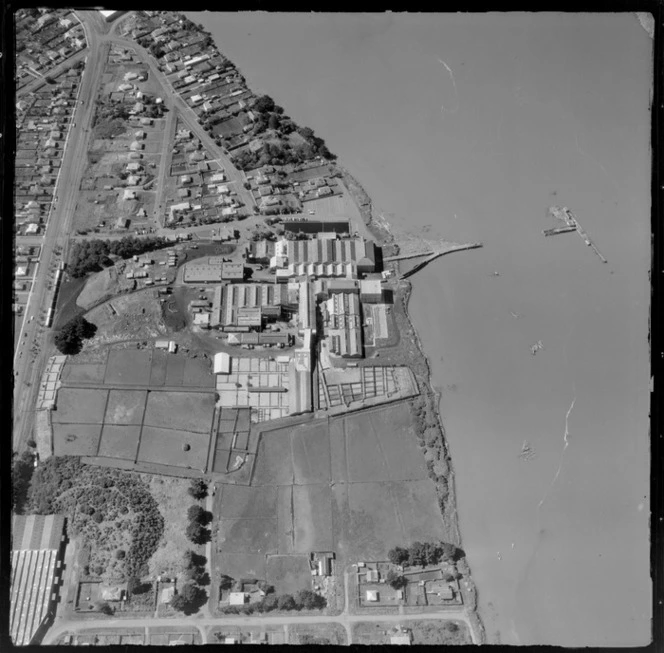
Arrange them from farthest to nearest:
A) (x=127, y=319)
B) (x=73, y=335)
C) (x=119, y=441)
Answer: (x=127, y=319) < (x=73, y=335) < (x=119, y=441)

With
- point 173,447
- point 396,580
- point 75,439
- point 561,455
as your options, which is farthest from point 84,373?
point 561,455

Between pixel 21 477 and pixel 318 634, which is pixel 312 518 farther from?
pixel 21 477

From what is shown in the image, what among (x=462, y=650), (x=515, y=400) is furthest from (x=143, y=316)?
(x=462, y=650)

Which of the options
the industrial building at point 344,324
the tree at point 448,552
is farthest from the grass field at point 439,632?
the industrial building at point 344,324

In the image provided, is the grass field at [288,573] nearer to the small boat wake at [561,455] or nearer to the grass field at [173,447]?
the grass field at [173,447]

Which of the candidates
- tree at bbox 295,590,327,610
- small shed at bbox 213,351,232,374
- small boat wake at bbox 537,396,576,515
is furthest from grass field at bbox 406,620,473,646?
small shed at bbox 213,351,232,374

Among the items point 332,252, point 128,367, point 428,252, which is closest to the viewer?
point 128,367
